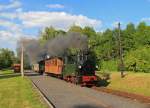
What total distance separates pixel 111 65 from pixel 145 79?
1643 inches

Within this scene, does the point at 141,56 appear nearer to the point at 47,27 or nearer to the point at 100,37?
the point at 100,37

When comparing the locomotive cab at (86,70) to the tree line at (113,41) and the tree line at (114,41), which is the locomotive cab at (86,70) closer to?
the tree line at (113,41)

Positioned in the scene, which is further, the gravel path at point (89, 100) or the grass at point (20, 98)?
the grass at point (20, 98)

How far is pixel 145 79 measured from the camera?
122ft

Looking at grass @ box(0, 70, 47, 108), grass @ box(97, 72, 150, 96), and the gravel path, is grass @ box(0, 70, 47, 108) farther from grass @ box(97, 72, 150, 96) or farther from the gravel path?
grass @ box(97, 72, 150, 96)

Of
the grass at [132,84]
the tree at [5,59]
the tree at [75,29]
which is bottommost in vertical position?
the grass at [132,84]

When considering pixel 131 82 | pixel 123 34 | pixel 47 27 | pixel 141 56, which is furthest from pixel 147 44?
pixel 131 82

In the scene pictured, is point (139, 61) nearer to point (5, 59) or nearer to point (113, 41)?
point (113, 41)

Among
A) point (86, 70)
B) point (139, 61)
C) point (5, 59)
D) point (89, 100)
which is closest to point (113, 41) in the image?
point (139, 61)

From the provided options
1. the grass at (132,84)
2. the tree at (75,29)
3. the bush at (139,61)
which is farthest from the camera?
the tree at (75,29)

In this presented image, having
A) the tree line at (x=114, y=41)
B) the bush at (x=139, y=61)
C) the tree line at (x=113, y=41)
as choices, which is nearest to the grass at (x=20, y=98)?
the bush at (x=139, y=61)

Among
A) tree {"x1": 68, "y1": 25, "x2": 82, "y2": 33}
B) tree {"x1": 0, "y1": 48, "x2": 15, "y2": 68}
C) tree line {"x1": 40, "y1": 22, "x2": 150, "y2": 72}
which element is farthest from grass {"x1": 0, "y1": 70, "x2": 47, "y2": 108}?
tree {"x1": 0, "y1": 48, "x2": 15, "y2": 68}

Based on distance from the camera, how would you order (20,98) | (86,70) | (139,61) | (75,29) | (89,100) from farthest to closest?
(75,29) → (139,61) → (86,70) → (20,98) → (89,100)

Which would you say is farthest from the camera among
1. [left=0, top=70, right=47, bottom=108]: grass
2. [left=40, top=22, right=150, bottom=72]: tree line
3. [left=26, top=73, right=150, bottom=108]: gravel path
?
[left=40, top=22, right=150, bottom=72]: tree line
